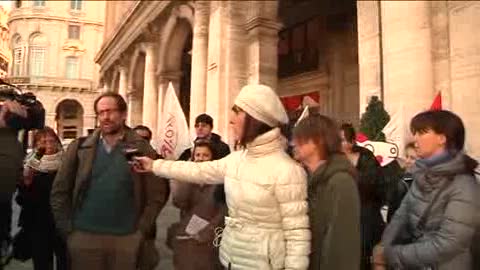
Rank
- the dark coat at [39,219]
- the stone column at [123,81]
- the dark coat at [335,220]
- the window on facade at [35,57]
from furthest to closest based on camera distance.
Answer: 1. the stone column at [123,81]
2. the window on facade at [35,57]
3. the dark coat at [39,219]
4. the dark coat at [335,220]

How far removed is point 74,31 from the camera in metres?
59.6

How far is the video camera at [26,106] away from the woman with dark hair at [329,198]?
207cm

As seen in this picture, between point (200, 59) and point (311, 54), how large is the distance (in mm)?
4943

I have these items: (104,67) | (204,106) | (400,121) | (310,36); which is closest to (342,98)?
(310,36)

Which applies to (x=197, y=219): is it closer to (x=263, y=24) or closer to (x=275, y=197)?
(x=275, y=197)

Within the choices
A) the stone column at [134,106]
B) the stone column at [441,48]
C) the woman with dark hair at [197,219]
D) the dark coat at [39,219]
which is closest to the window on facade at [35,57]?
the dark coat at [39,219]

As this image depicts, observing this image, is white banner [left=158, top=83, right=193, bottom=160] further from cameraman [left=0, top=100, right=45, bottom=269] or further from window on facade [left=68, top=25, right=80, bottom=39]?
window on facade [left=68, top=25, right=80, bottom=39]

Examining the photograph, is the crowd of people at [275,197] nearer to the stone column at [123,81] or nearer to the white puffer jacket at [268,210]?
the white puffer jacket at [268,210]

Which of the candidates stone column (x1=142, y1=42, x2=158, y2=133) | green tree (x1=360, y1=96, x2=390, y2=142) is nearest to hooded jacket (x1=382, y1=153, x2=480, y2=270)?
green tree (x1=360, y1=96, x2=390, y2=142)

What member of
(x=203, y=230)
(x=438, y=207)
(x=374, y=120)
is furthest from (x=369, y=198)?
(x=374, y=120)

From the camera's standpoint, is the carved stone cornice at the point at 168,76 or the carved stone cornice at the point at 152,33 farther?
the carved stone cornice at the point at 152,33

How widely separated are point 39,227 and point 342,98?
47.5 ft

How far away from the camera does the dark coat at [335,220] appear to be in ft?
9.51

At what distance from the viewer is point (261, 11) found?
51.0 feet
